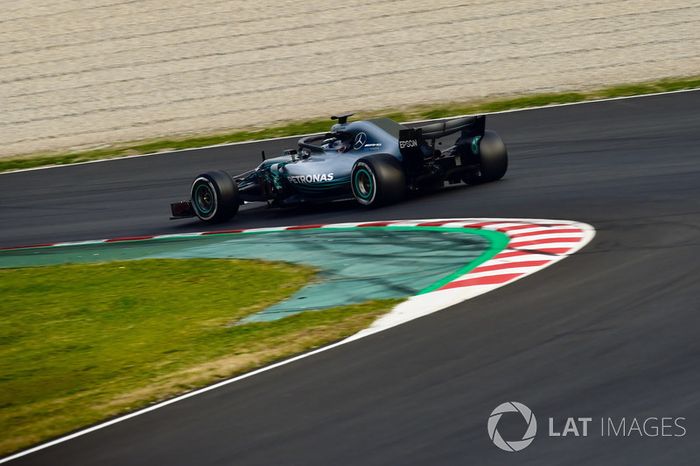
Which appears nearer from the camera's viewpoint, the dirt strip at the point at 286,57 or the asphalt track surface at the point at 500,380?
the asphalt track surface at the point at 500,380

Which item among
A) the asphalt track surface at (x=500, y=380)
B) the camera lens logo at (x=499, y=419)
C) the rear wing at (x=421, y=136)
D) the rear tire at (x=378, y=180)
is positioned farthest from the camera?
the rear wing at (x=421, y=136)

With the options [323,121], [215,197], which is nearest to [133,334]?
[215,197]

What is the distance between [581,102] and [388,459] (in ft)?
59.0

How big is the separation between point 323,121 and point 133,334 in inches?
635

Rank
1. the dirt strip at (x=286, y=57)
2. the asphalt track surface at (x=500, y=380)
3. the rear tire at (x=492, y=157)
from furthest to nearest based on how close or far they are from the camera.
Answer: the dirt strip at (x=286, y=57), the rear tire at (x=492, y=157), the asphalt track surface at (x=500, y=380)

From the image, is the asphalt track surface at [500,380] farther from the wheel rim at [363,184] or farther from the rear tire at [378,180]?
the wheel rim at [363,184]

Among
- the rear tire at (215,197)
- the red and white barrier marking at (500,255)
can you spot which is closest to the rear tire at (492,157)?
the red and white barrier marking at (500,255)

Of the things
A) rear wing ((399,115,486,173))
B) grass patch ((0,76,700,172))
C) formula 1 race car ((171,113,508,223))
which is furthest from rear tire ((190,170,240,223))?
grass patch ((0,76,700,172))

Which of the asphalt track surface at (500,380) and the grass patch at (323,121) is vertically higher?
the grass patch at (323,121)

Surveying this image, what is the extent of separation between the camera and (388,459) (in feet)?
18.1

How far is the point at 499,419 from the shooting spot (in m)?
5.83

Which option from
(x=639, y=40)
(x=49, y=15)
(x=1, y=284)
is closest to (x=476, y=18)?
(x=639, y=40)

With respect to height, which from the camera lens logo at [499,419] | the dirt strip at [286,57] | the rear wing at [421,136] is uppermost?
the dirt strip at [286,57]

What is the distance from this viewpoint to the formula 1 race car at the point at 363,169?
14.2 meters
